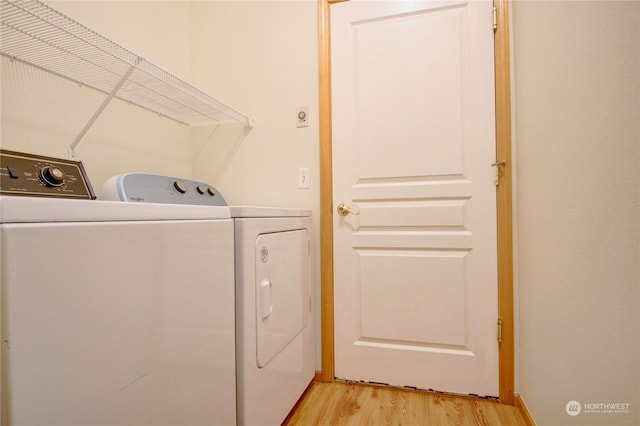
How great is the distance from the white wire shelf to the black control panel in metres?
0.43

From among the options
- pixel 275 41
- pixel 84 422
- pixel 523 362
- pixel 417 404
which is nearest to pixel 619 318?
pixel 523 362

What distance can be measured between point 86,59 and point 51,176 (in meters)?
0.62

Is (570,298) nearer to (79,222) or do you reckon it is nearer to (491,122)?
(491,122)

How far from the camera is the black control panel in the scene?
689 millimetres

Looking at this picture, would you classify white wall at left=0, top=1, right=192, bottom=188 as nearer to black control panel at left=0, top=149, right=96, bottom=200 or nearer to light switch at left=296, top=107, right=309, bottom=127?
black control panel at left=0, top=149, right=96, bottom=200

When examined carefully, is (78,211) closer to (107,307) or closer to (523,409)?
(107,307)

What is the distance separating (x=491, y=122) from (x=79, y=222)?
1.63m

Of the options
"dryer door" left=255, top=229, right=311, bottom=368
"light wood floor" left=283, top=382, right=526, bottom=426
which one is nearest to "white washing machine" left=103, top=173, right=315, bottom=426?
"dryer door" left=255, top=229, right=311, bottom=368

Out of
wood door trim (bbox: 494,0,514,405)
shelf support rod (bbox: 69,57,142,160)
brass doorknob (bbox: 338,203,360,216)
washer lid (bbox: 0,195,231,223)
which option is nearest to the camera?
washer lid (bbox: 0,195,231,223)

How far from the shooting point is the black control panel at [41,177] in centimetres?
69

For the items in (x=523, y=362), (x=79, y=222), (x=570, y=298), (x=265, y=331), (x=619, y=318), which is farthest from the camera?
(x=523, y=362)

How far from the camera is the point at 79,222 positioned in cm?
54

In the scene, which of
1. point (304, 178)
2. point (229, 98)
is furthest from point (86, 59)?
point (304, 178)

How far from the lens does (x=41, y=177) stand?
0.75 meters
